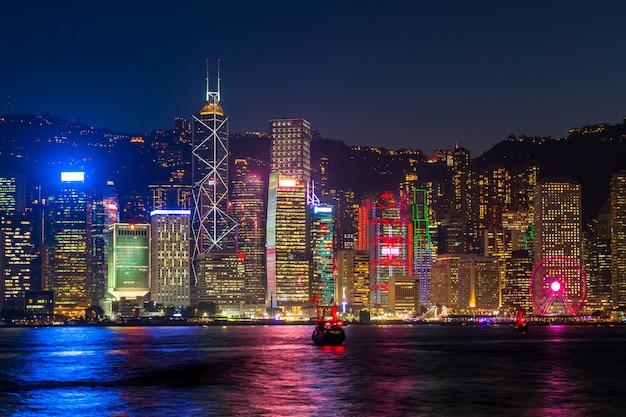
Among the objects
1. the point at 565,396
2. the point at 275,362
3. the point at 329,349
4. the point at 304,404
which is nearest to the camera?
the point at 304,404

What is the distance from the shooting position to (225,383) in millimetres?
89938

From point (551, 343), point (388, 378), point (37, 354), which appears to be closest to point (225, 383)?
point (388, 378)

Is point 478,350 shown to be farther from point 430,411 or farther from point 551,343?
point 430,411

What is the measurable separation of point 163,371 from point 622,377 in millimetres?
44169

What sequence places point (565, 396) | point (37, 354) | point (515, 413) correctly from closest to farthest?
point (515, 413)
point (565, 396)
point (37, 354)

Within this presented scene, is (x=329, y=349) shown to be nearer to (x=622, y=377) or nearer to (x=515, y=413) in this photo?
(x=622, y=377)

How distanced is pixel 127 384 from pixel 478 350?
68.7 metres

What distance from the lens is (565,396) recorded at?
7944cm

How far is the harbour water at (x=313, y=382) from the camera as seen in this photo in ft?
235

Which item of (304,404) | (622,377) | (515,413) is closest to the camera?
(515,413)

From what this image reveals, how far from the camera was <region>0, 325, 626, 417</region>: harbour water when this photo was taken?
7162 cm

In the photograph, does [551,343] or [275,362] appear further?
[551,343]

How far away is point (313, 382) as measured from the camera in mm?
89625

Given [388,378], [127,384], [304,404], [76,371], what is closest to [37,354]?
[76,371]
